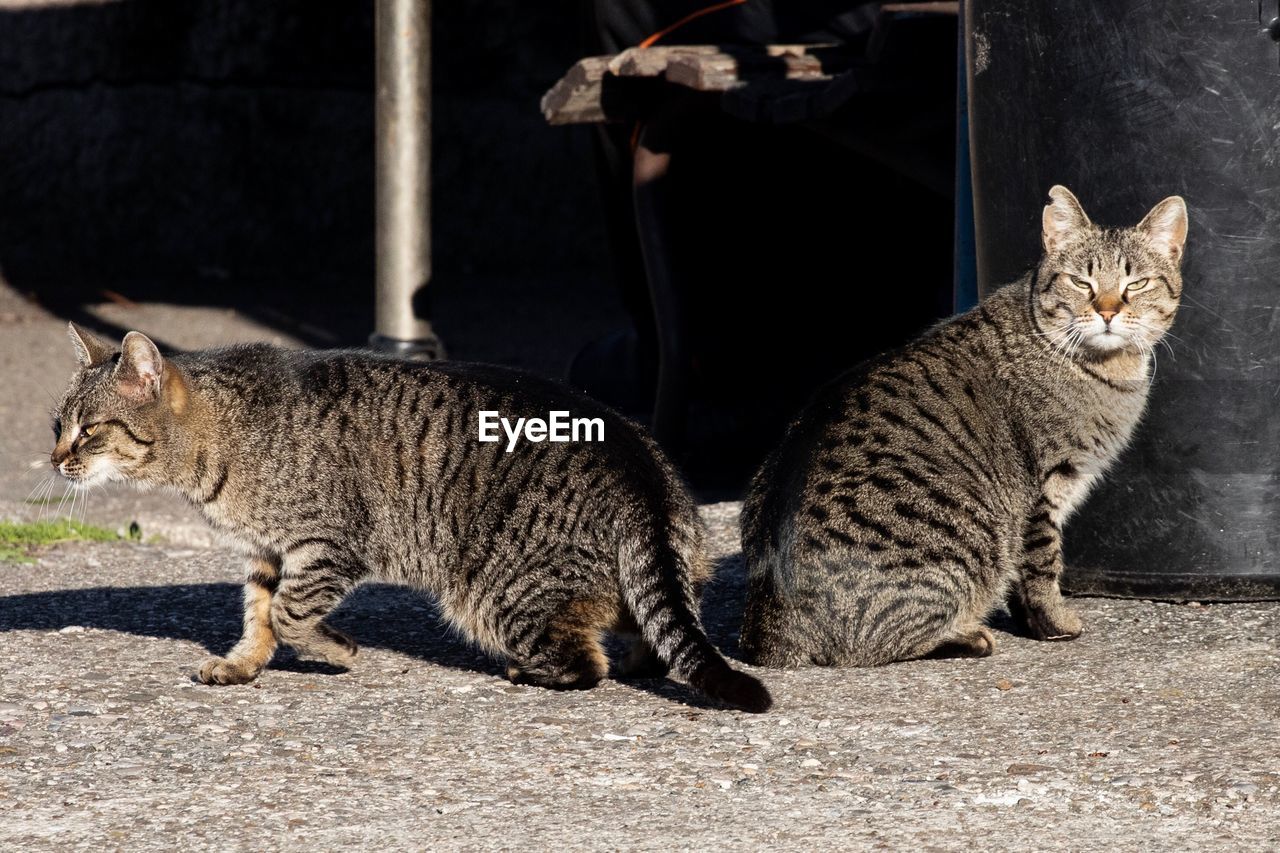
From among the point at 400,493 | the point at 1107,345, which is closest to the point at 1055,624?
the point at 1107,345

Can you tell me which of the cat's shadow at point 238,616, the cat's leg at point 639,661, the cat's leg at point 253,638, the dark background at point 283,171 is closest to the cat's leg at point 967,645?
the cat's shadow at point 238,616

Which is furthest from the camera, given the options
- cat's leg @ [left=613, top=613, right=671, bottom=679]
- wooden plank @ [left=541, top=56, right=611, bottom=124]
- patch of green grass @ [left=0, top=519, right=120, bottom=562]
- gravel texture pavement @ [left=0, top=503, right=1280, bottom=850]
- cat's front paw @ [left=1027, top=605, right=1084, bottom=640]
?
wooden plank @ [left=541, top=56, right=611, bottom=124]

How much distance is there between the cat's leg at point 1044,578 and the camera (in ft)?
14.6

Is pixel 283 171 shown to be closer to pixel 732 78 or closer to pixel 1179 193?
pixel 732 78

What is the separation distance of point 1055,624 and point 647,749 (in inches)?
53.7

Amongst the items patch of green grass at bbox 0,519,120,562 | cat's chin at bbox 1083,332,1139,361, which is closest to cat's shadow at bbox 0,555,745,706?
patch of green grass at bbox 0,519,120,562

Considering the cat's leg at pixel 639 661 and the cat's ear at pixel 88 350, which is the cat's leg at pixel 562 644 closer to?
the cat's leg at pixel 639 661

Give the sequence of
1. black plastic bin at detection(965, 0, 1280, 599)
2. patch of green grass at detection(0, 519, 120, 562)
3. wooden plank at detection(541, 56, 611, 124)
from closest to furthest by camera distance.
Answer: black plastic bin at detection(965, 0, 1280, 599) → patch of green grass at detection(0, 519, 120, 562) → wooden plank at detection(541, 56, 611, 124)

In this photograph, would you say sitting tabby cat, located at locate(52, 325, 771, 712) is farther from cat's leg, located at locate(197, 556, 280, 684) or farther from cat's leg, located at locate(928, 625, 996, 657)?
cat's leg, located at locate(928, 625, 996, 657)

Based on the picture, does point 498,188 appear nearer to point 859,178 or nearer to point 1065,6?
point 859,178

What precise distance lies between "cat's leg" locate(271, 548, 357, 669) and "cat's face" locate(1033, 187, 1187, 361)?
78.6 inches

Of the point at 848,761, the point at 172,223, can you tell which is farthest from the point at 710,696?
the point at 172,223

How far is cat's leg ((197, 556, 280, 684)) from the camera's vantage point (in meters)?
4.18

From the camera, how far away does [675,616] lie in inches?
153
